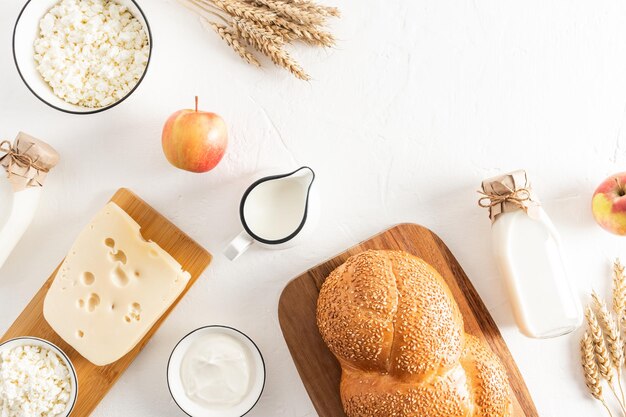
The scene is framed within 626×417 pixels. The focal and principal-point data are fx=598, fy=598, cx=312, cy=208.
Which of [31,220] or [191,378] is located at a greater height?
[31,220]

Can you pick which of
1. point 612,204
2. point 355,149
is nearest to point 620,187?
point 612,204

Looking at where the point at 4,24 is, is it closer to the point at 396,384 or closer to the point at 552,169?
the point at 396,384

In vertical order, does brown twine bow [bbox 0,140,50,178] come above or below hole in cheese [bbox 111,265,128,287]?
above

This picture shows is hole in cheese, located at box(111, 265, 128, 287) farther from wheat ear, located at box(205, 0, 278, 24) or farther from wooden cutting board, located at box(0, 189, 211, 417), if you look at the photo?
wheat ear, located at box(205, 0, 278, 24)

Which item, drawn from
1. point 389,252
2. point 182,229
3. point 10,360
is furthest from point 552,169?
point 10,360

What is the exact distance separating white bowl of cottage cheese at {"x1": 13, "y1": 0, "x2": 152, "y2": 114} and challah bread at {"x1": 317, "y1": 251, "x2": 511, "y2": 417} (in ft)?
2.66

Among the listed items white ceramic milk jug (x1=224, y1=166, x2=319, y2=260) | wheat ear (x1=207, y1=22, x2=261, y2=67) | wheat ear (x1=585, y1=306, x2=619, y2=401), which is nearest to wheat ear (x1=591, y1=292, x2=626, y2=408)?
wheat ear (x1=585, y1=306, x2=619, y2=401)

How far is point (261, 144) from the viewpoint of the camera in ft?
5.62

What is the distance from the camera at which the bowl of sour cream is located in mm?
1605

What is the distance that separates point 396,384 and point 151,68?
3.59 feet

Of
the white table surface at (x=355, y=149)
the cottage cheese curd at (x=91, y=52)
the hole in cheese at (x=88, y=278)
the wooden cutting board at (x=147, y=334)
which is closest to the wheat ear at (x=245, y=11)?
the white table surface at (x=355, y=149)

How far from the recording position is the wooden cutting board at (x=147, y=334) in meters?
1.67

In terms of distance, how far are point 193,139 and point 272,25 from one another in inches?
16.0

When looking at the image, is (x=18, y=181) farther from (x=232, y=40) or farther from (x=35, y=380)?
(x=232, y=40)
